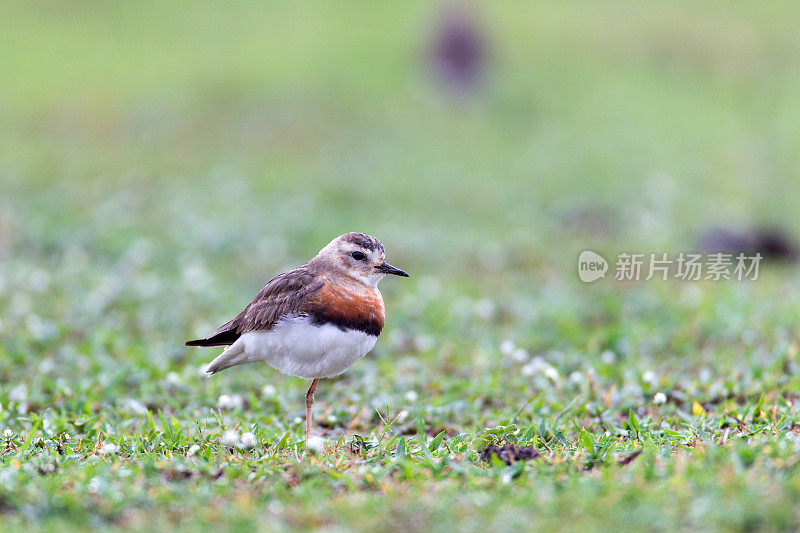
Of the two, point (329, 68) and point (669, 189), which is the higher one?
point (329, 68)

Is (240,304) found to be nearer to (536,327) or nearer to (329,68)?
(536,327)

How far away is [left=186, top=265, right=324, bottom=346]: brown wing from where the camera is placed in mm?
5402

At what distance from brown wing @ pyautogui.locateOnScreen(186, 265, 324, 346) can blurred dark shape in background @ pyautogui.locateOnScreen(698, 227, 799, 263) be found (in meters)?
8.35

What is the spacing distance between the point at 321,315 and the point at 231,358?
30.5 inches

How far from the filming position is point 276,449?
544 cm

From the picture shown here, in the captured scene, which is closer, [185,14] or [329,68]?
[329,68]

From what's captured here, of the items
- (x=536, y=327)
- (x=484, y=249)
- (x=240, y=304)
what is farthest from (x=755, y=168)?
(x=240, y=304)

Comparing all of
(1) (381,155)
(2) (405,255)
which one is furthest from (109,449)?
(1) (381,155)

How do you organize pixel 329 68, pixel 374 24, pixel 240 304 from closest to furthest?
pixel 240 304 → pixel 329 68 → pixel 374 24

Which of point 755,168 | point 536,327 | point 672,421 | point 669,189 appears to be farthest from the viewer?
point 755,168

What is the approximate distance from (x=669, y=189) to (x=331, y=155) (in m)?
6.59

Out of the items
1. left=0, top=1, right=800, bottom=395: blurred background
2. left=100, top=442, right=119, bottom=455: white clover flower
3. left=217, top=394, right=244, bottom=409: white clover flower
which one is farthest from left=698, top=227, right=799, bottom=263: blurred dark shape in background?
left=100, top=442, right=119, bottom=455: white clover flower

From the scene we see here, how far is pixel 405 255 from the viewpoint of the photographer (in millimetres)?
12430

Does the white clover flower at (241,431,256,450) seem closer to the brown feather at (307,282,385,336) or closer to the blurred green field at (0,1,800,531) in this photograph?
the blurred green field at (0,1,800,531)
